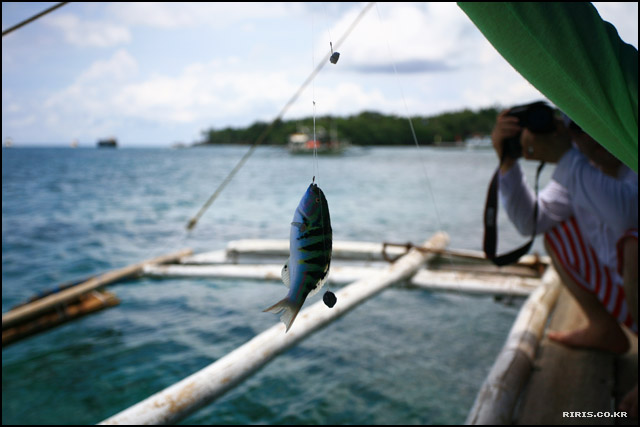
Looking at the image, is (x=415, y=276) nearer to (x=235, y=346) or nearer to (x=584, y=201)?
(x=235, y=346)

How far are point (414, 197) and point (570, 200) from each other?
60.5 feet

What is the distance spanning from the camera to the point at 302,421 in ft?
12.3

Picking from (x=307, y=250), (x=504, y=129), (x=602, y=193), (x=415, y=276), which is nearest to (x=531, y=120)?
(x=504, y=129)

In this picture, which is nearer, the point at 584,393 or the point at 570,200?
the point at 584,393

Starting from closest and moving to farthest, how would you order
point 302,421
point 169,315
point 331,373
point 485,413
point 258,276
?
point 485,413
point 302,421
point 331,373
point 258,276
point 169,315

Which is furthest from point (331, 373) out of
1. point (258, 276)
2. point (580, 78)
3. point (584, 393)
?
point (580, 78)

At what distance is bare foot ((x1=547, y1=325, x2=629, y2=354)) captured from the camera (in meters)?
2.92

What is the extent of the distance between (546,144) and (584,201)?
1.27 feet

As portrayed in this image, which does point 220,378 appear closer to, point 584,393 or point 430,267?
point 584,393

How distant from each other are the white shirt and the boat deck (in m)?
0.71

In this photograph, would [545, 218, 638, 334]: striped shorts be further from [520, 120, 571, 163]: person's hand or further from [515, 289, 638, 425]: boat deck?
[520, 120, 571, 163]: person's hand

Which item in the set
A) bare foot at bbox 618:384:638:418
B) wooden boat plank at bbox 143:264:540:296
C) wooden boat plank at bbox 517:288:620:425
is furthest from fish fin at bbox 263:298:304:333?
wooden boat plank at bbox 143:264:540:296

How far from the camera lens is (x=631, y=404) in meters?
2.27

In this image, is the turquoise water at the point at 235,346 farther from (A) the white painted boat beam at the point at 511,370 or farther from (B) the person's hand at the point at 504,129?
(A) the white painted boat beam at the point at 511,370
